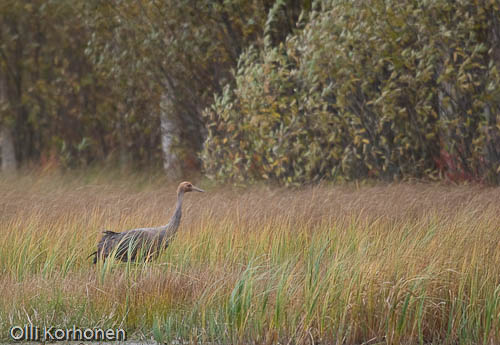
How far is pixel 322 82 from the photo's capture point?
37.9ft

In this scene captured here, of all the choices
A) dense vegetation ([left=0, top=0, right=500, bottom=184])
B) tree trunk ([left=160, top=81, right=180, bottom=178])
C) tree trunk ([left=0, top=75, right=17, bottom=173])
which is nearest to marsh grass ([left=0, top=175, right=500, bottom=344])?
dense vegetation ([left=0, top=0, right=500, bottom=184])

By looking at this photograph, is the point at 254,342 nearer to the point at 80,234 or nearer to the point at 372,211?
the point at 80,234

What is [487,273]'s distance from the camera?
5.66 meters

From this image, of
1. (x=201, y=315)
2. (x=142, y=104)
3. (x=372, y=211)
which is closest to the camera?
(x=201, y=315)

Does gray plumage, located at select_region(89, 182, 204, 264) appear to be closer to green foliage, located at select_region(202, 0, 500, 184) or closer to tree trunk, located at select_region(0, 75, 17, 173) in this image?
green foliage, located at select_region(202, 0, 500, 184)

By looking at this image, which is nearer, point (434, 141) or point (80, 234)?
point (80, 234)

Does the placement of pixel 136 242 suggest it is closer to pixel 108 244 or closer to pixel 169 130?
pixel 108 244

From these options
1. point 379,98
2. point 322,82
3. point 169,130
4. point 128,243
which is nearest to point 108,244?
point 128,243

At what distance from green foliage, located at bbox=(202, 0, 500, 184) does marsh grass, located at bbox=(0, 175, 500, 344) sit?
2.36 meters

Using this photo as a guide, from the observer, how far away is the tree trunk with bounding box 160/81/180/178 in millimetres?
14617

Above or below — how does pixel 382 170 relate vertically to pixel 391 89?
below

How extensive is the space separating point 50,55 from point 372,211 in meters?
12.5

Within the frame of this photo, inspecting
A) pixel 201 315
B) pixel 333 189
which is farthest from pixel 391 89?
pixel 201 315

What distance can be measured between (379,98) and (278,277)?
496cm
